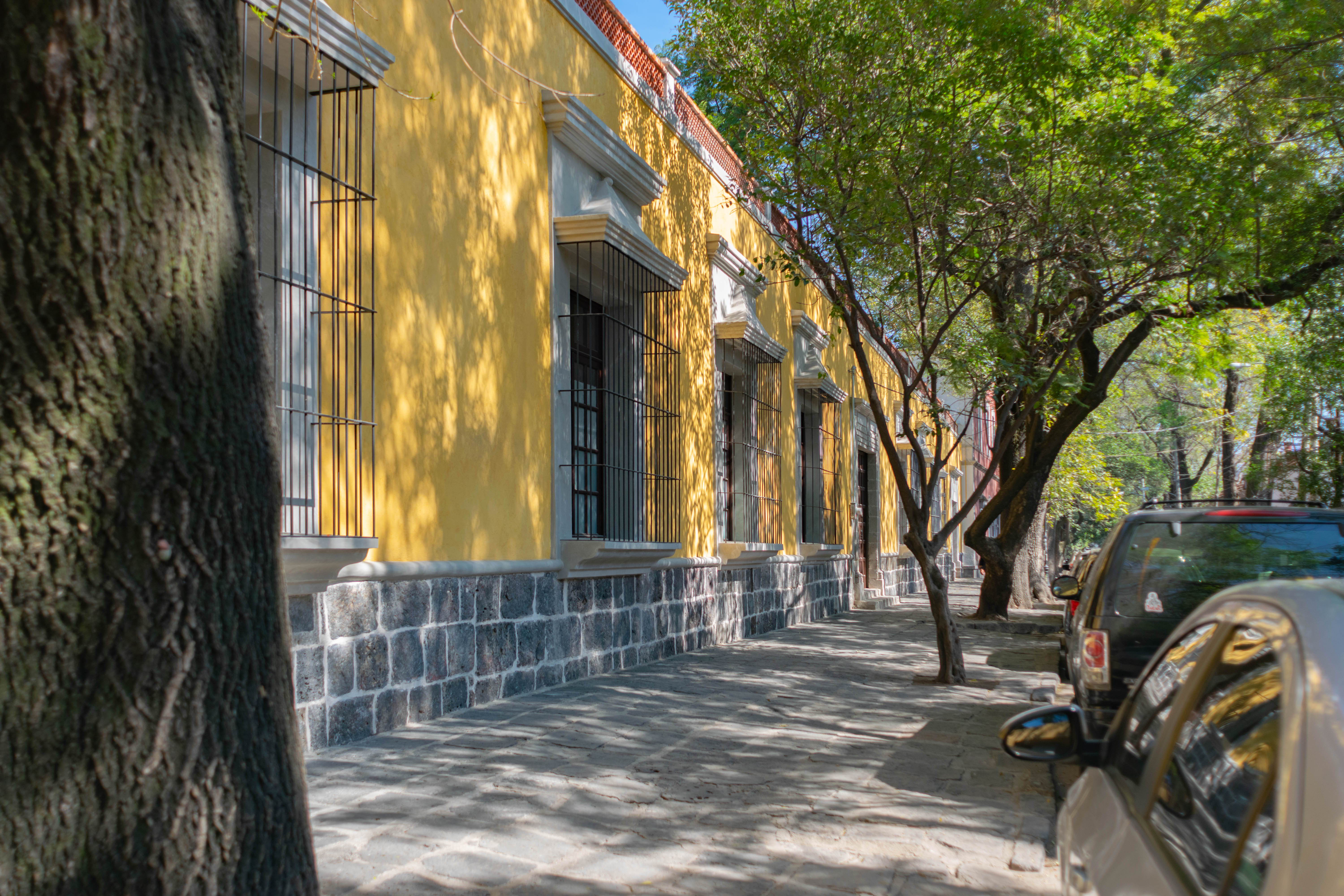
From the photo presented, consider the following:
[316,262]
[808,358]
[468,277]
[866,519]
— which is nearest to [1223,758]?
[316,262]

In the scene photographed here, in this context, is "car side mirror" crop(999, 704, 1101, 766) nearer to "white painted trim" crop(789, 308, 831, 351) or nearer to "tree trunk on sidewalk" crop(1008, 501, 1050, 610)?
"white painted trim" crop(789, 308, 831, 351)

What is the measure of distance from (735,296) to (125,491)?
11.4 metres

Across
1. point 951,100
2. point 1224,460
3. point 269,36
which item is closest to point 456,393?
point 269,36

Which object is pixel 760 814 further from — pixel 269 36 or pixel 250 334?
pixel 269 36

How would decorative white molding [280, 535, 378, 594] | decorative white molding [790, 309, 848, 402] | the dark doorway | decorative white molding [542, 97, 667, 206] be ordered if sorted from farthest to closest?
1. the dark doorway
2. decorative white molding [790, 309, 848, 402]
3. decorative white molding [542, 97, 667, 206]
4. decorative white molding [280, 535, 378, 594]

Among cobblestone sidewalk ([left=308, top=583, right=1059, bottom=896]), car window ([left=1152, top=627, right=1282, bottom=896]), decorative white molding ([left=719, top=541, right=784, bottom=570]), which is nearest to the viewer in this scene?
car window ([left=1152, top=627, right=1282, bottom=896])

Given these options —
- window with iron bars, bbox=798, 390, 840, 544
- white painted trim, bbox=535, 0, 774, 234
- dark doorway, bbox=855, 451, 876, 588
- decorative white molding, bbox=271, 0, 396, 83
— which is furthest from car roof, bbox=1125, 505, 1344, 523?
dark doorway, bbox=855, 451, 876, 588

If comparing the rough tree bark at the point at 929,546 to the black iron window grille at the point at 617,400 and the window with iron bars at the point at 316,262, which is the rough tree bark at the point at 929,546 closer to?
the black iron window grille at the point at 617,400

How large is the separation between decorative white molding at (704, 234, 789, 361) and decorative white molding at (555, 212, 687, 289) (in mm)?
3193

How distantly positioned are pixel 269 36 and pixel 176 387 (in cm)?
388

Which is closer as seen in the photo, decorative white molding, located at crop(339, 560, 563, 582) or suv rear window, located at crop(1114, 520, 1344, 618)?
suv rear window, located at crop(1114, 520, 1344, 618)

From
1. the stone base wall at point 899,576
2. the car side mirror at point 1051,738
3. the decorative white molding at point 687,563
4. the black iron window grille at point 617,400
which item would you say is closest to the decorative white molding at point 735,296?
the black iron window grille at point 617,400

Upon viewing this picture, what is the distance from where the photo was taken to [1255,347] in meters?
21.0

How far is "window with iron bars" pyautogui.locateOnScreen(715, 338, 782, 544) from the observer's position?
1255cm
